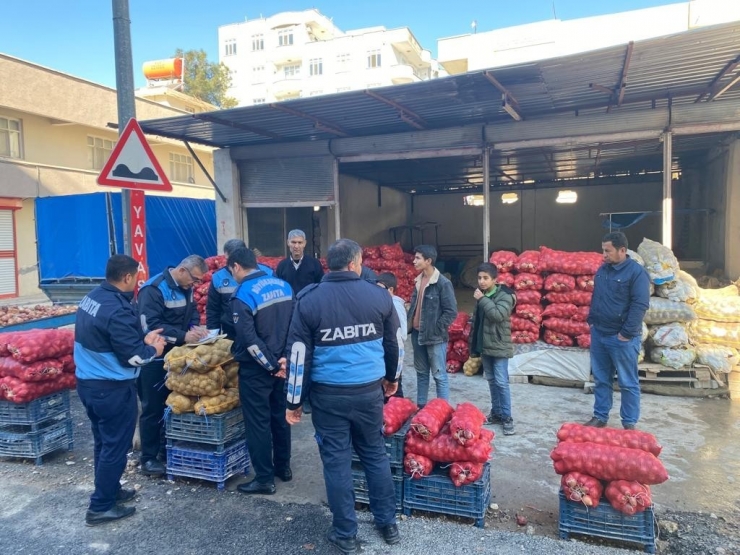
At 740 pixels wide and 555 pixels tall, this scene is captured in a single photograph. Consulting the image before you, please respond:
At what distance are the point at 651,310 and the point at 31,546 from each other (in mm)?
6897

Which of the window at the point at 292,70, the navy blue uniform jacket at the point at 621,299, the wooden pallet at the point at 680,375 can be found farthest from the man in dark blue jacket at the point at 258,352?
the window at the point at 292,70

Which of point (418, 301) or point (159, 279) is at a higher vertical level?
point (159, 279)

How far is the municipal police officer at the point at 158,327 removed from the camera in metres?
4.49

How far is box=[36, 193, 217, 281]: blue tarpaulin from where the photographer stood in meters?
10.3

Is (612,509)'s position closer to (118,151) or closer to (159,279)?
(159,279)

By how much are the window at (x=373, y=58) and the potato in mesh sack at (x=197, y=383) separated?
162 feet

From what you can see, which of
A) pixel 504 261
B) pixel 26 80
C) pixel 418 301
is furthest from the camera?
pixel 26 80

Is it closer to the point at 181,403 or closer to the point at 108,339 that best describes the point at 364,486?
the point at 181,403

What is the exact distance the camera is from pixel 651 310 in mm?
6527

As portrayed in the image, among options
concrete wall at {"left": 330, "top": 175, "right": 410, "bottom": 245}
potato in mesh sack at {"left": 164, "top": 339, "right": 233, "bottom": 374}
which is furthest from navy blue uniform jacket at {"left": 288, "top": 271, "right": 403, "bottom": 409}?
concrete wall at {"left": 330, "top": 175, "right": 410, "bottom": 245}

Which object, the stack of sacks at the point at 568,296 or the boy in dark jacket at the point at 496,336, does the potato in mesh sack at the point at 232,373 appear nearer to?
the boy in dark jacket at the point at 496,336

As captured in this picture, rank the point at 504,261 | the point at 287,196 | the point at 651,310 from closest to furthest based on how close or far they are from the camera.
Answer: the point at 651,310
the point at 504,261
the point at 287,196

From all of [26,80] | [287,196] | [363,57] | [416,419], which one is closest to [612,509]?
[416,419]

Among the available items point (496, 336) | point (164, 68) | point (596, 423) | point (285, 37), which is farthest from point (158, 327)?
point (285, 37)
